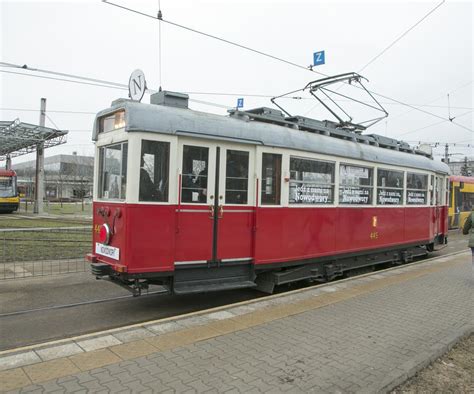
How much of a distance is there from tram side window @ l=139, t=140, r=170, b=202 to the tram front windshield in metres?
31.3

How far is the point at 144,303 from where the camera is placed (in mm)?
6973

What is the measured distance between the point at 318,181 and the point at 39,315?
5.23 m

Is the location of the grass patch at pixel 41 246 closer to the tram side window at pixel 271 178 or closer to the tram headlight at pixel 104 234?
the tram headlight at pixel 104 234

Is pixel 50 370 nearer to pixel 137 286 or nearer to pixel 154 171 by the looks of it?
pixel 137 286

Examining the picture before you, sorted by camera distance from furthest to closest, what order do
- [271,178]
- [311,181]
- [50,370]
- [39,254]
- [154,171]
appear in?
[39,254], [311,181], [271,178], [154,171], [50,370]

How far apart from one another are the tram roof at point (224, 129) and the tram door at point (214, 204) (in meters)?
0.21

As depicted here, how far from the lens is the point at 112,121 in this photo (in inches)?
247

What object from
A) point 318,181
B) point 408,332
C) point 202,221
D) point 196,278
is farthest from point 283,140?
point 408,332

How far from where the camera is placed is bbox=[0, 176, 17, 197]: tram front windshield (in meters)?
32.3

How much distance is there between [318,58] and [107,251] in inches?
313

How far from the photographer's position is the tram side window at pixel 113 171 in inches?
232

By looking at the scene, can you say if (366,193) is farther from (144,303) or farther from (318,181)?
(144,303)

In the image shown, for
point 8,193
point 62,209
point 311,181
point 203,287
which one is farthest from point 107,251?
point 62,209

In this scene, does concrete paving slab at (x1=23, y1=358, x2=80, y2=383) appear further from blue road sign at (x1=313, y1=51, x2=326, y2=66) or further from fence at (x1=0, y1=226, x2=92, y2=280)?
blue road sign at (x1=313, y1=51, x2=326, y2=66)
